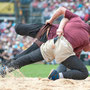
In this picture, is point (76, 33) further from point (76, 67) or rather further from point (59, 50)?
point (76, 67)

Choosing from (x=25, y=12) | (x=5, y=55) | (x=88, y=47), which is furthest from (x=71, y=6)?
(x=88, y=47)

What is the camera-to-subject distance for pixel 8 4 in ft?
67.3

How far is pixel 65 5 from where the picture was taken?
61.1 ft

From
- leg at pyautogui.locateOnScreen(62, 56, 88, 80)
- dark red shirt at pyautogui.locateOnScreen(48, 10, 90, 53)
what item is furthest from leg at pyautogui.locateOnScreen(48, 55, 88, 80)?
dark red shirt at pyautogui.locateOnScreen(48, 10, 90, 53)

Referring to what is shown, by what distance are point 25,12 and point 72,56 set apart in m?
16.4

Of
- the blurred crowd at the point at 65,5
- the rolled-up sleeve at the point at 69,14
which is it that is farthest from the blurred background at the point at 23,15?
the rolled-up sleeve at the point at 69,14

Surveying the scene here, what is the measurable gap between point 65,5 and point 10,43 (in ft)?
16.6

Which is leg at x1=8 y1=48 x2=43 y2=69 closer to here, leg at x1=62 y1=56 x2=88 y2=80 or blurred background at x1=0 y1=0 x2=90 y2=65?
leg at x1=62 y1=56 x2=88 y2=80

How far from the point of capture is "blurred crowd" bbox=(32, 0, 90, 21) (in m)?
16.9

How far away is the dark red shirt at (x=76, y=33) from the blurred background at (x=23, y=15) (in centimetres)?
963

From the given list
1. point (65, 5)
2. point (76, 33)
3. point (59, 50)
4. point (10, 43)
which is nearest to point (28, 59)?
point (59, 50)

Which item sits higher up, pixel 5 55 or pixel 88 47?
pixel 88 47

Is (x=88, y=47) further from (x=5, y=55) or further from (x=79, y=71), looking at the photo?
(x=5, y=55)

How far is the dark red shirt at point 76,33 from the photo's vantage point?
198 inches
